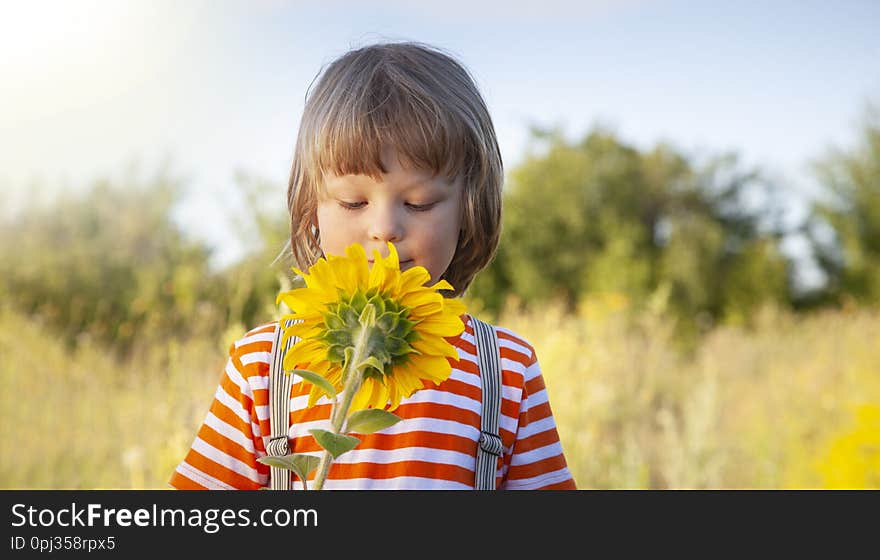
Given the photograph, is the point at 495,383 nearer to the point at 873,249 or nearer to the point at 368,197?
the point at 368,197

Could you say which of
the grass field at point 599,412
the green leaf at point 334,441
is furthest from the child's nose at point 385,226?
the grass field at point 599,412

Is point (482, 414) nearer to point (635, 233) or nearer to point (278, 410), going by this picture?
point (278, 410)

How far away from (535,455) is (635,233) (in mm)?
8895

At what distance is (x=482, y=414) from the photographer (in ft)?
3.44

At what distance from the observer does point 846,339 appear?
6.09m

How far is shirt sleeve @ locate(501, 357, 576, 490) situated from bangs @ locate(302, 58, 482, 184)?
1.04 feet

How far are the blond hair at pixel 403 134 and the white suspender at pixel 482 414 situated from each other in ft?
0.54

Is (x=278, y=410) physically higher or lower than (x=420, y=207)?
lower

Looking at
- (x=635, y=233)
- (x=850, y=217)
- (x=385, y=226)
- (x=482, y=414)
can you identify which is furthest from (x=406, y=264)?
(x=850, y=217)

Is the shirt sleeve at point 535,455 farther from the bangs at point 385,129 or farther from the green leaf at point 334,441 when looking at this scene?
the green leaf at point 334,441

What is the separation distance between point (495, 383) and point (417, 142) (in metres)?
0.32

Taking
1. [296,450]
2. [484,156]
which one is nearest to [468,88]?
[484,156]

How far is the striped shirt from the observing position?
3.33ft

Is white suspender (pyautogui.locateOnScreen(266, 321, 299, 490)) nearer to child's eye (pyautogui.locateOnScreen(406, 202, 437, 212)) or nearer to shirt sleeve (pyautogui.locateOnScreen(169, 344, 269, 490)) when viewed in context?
shirt sleeve (pyautogui.locateOnScreen(169, 344, 269, 490))
